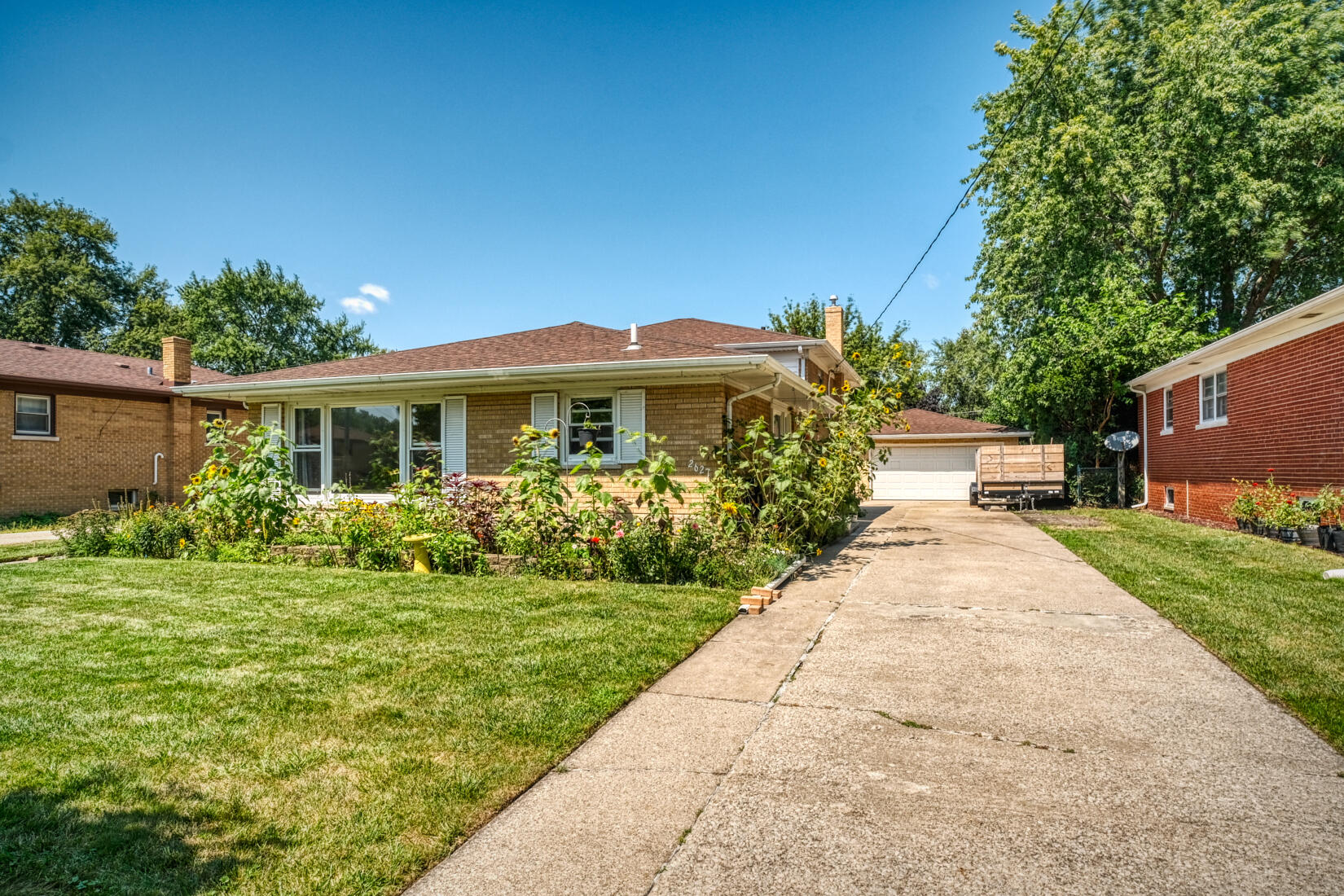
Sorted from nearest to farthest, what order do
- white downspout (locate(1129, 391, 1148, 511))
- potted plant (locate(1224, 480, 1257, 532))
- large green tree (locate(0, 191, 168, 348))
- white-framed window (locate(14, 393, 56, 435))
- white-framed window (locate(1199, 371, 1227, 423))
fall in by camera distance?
potted plant (locate(1224, 480, 1257, 532)), white-framed window (locate(1199, 371, 1227, 423)), white-framed window (locate(14, 393, 56, 435)), white downspout (locate(1129, 391, 1148, 511)), large green tree (locate(0, 191, 168, 348))

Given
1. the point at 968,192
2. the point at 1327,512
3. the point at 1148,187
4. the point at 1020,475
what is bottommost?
the point at 1327,512

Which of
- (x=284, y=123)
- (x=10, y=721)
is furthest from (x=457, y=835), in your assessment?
(x=284, y=123)

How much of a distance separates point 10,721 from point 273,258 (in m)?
46.5

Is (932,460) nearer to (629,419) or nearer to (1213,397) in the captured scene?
(1213,397)

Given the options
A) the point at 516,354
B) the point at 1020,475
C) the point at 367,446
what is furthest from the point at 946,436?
the point at 367,446

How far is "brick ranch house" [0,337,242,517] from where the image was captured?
1708 cm

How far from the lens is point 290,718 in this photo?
3.89 metres

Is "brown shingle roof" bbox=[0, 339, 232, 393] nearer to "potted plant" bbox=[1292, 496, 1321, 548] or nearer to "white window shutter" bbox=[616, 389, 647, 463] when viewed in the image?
"white window shutter" bbox=[616, 389, 647, 463]

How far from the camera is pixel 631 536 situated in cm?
823

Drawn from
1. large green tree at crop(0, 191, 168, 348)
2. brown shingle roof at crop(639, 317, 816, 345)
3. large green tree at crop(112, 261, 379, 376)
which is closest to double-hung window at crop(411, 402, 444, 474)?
brown shingle roof at crop(639, 317, 816, 345)

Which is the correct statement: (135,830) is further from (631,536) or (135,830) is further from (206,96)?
(206,96)

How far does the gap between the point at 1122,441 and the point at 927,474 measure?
713cm

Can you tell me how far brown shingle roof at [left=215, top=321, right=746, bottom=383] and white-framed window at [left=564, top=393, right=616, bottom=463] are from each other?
73 centimetres

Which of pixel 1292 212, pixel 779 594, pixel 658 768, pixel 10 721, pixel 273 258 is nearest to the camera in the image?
pixel 658 768
